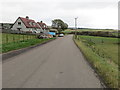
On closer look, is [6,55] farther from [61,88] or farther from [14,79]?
[61,88]

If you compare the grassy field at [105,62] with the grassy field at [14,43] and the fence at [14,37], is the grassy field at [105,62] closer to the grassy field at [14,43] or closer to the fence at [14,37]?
the grassy field at [14,43]

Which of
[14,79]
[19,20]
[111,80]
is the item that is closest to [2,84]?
[14,79]

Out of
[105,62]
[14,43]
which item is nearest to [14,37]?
[14,43]

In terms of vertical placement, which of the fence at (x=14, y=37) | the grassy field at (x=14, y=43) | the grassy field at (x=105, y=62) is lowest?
the grassy field at (x=105, y=62)

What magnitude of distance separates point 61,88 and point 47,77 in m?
1.42

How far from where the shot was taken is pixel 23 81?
567 cm

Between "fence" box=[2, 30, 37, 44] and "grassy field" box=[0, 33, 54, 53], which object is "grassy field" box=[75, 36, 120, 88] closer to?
"grassy field" box=[0, 33, 54, 53]

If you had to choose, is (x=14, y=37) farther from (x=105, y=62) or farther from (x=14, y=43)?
(x=105, y=62)

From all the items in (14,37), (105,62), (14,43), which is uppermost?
(14,37)

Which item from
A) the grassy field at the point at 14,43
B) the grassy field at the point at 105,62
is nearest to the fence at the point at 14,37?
the grassy field at the point at 14,43

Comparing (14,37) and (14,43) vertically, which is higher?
(14,37)

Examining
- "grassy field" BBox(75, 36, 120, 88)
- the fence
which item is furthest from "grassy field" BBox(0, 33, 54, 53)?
"grassy field" BBox(75, 36, 120, 88)

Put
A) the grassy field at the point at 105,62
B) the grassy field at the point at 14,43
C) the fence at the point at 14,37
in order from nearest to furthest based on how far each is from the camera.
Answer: the grassy field at the point at 105,62 < the grassy field at the point at 14,43 < the fence at the point at 14,37

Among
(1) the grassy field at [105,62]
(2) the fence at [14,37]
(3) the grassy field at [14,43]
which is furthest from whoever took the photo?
(2) the fence at [14,37]
